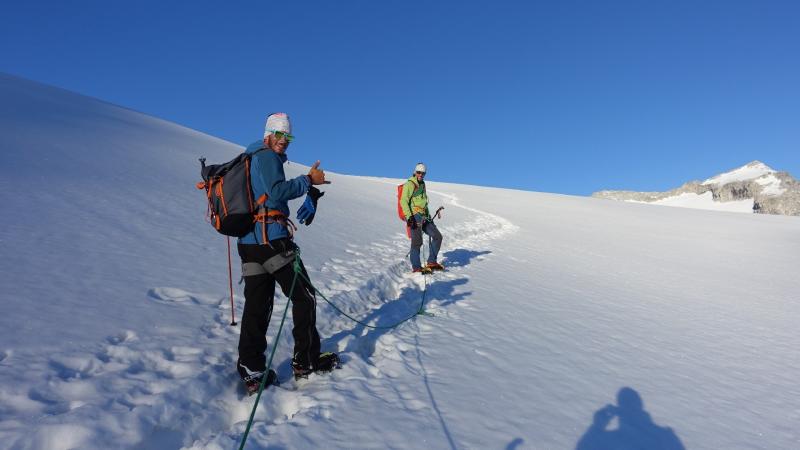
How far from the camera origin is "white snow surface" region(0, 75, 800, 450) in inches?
119

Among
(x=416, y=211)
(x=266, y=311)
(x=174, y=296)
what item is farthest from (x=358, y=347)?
(x=416, y=211)

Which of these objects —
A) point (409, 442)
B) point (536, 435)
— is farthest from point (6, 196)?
point (536, 435)

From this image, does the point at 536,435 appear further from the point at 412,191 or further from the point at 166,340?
the point at 412,191

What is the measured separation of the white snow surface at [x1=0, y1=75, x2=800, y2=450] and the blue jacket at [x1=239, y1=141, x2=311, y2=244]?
4.19 ft

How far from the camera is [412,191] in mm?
8625

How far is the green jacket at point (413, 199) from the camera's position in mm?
8625

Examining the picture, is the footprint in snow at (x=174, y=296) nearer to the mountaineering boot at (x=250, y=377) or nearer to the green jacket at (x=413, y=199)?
the mountaineering boot at (x=250, y=377)

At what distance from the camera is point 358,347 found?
482cm

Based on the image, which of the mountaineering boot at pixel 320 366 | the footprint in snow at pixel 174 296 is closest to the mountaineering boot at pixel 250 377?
the mountaineering boot at pixel 320 366

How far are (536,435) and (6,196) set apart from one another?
27.9 feet

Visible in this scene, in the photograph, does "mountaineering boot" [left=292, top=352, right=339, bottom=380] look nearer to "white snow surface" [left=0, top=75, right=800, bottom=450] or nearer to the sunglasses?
"white snow surface" [left=0, top=75, right=800, bottom=450]

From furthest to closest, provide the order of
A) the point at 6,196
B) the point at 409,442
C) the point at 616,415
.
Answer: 1. the point at 6,196
2. the point at 616,415
3. the point at 409,442

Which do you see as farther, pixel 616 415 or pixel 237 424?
pixel 616 415

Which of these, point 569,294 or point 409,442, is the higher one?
point 569,294
